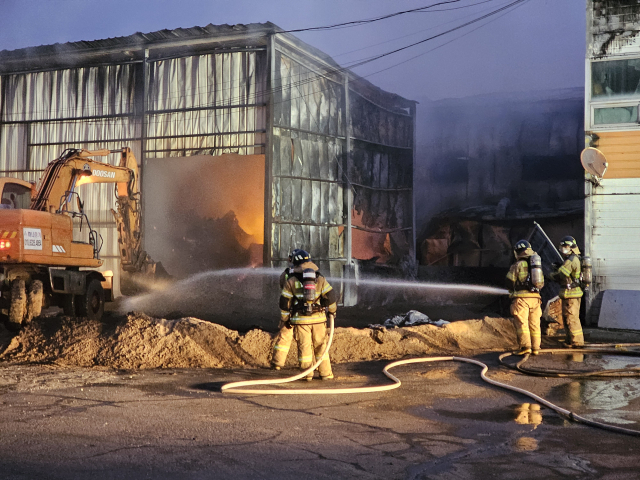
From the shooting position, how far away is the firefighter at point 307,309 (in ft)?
28.4

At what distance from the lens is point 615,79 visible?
14328 mm

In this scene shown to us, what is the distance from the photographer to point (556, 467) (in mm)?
4945

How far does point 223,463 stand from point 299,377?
341 centimetres

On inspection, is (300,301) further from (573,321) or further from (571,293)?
(573,321)

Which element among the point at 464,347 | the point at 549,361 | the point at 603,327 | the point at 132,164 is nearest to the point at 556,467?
the point at 549,361

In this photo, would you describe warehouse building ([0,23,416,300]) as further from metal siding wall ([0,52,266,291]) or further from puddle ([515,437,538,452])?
puddle ([515,437,538,452])

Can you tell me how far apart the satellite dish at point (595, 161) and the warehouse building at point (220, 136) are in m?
7.84

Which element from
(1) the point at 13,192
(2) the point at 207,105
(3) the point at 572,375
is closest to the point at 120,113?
(2) the point at 207,105

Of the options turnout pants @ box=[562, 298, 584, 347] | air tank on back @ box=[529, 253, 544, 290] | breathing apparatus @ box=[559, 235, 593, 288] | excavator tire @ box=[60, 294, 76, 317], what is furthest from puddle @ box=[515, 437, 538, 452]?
excavator tire @ box=[60, 294, 76, 317]

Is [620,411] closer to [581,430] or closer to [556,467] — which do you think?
[581,430]

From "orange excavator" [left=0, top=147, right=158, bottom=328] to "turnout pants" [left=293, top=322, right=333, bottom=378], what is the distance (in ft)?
18.0

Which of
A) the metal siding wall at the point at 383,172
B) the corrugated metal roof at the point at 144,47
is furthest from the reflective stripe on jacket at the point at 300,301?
the metal siding wall at the point at 383,172

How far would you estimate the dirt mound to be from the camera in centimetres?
1001

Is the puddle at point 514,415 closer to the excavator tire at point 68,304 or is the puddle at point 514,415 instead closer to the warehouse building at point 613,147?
the warehouse building at point 613,147
